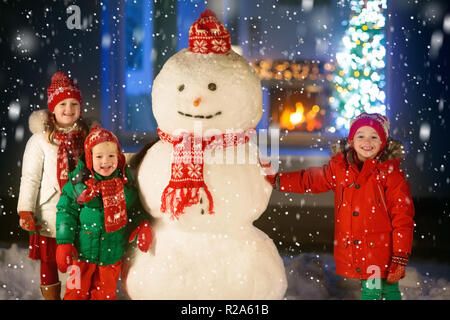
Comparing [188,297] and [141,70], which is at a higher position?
[141,70]

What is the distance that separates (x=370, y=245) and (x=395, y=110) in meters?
3.03

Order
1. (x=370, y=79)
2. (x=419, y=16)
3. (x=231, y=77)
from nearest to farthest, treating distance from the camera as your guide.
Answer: (x=231, y=77), (x=370, y=79), (x=419, y=16)

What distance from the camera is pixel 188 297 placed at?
313 centimetres

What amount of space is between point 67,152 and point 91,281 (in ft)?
2.63

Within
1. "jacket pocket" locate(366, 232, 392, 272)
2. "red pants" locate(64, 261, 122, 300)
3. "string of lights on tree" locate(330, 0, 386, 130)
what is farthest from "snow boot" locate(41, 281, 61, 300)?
"string of lights on tree" locate(330, 0, 386, 130)

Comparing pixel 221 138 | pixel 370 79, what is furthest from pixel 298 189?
pixel 370 79

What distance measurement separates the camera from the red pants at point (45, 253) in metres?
3.62

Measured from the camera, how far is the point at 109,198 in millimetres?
3115

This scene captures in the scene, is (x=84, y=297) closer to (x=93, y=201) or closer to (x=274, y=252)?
(x=93, y=201)

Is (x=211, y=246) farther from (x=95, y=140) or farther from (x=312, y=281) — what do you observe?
(x=312, y=281)

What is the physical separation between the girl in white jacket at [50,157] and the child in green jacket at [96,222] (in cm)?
32

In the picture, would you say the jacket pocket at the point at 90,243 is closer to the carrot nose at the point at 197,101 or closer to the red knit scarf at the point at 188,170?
the red knit scarf at the point at 188,170

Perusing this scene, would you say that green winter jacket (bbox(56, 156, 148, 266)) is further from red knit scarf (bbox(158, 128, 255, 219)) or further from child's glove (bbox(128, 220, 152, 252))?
red knit scarf (bbox(158, 128, 255, 219))

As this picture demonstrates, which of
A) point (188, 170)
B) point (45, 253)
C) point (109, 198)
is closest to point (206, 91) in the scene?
point (188, 170)
